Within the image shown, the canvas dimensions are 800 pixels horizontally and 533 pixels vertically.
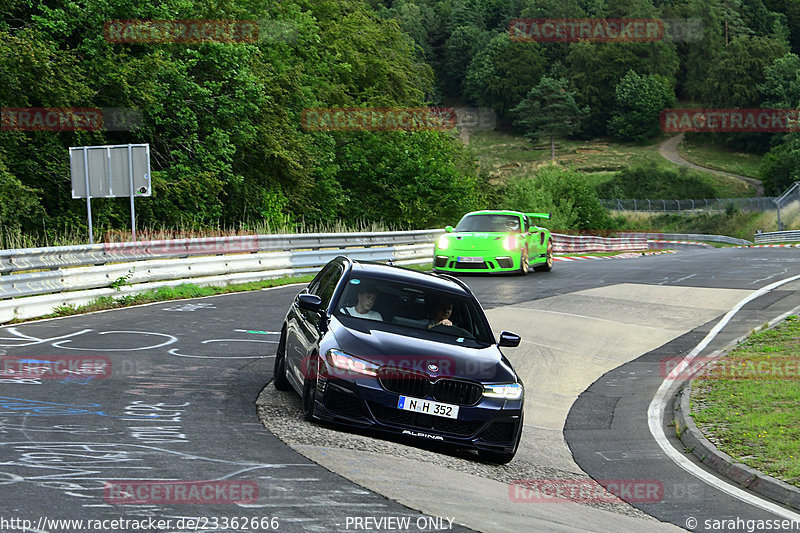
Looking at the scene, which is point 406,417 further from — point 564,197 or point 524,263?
point 564,197

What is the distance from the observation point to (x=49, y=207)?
28.9 metres

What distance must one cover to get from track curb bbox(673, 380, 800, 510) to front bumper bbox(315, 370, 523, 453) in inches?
84.3

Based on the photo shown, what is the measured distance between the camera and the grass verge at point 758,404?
914 centimetres

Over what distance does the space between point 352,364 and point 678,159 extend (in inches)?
5997

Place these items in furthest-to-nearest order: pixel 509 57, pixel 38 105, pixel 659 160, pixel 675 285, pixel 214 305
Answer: pixel 509 57 < pixel 659 160 < pixel 38 105 < pixel 675 285 < pixel 214 305

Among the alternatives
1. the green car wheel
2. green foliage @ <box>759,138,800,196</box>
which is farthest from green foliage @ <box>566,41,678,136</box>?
the green car wheel

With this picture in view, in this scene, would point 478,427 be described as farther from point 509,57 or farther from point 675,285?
point 509,57

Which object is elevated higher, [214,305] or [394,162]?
[394,162]

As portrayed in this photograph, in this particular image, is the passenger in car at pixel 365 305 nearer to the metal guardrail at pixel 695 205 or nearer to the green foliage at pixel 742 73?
the metal guardrail at pixel 695 205

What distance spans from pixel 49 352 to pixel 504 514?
24.2 ft

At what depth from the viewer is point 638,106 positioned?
169250 millimetres

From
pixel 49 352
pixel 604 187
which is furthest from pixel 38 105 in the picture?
pixel 604 187

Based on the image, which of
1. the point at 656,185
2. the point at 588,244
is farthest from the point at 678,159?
the point at 588,244

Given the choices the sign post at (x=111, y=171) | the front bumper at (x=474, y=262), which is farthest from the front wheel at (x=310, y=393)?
the front bumper at (x=474, y=262)
